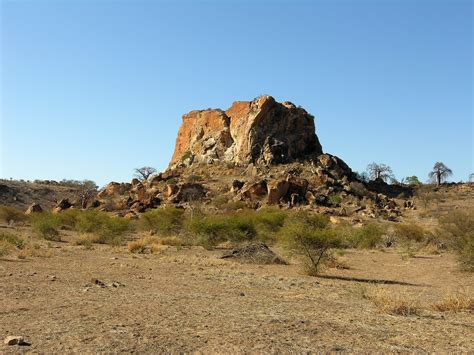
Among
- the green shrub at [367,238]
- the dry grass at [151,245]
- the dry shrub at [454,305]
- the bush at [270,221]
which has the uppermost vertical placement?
the bush at [270,221]

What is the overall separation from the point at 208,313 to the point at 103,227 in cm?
2326

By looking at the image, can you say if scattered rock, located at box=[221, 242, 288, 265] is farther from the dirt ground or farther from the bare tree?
the bare tree

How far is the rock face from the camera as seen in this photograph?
2368 inches

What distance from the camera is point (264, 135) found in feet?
200

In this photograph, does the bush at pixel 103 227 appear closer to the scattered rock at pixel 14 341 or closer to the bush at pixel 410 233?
the bush at pixel 410 233

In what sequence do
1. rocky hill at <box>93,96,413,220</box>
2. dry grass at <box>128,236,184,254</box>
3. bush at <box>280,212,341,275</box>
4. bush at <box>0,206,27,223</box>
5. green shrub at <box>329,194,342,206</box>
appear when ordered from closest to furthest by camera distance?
bush at <box>280,212,341,275</box> → dry grass at <box>128,236,184,254</box> → bush at <box>0,206,27,223</box> → rocky hill at <box>93,96,413,220</box> → green shrub at <box>329,194,342,206</box>

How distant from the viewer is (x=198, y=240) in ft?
92.0

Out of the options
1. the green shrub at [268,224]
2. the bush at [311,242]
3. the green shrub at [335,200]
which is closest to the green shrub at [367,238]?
the green shrub at [268,224]

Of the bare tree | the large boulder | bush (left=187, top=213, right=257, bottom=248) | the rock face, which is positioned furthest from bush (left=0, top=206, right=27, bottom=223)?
the rock face

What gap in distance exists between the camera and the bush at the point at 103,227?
1161 inches

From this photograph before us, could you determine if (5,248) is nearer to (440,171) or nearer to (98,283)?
(98,283)

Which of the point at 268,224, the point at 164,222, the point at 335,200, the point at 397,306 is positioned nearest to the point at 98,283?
the point at 397,306

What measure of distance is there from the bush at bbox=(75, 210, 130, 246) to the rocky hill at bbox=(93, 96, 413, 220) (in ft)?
28.3

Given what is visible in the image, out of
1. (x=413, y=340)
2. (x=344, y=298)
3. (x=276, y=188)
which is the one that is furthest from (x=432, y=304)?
(x=276, y=188)
